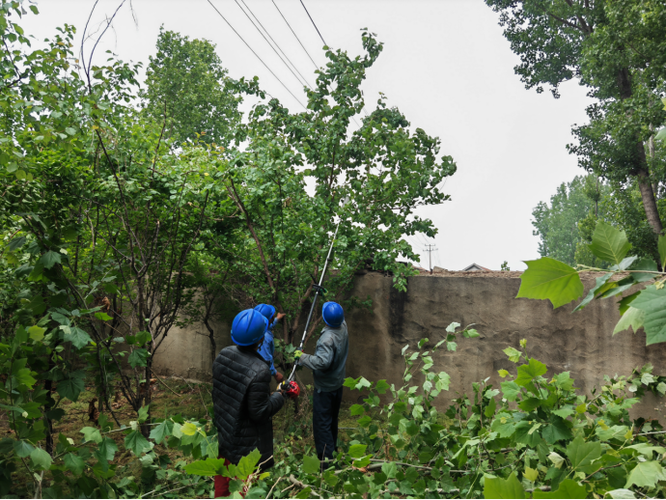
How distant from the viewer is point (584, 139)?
423 inches

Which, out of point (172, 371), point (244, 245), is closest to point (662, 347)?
point (244, 245)

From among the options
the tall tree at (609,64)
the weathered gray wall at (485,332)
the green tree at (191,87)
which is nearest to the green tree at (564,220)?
the tall tree at (609,64)

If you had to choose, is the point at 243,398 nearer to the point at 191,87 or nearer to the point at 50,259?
the point at 50,259

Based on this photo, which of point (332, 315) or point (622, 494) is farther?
point (332, 315)

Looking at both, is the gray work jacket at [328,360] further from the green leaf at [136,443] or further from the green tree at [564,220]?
the green tree at [564,220]

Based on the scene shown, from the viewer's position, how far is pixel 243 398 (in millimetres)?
2617

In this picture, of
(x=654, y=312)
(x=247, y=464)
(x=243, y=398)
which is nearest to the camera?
(x=654, y=312)

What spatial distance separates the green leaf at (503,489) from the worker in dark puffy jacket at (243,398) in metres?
2.21

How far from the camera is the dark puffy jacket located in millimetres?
2615

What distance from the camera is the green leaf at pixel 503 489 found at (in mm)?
577

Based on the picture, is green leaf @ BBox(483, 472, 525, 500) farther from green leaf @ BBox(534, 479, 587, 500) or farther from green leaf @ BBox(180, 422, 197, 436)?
green leaf @ BBox(180, 422, 197, 436)

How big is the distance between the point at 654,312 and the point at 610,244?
0.20m

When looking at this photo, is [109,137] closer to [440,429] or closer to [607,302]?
[440,429]

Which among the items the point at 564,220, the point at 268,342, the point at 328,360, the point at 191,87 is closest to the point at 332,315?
the point at 328,360
